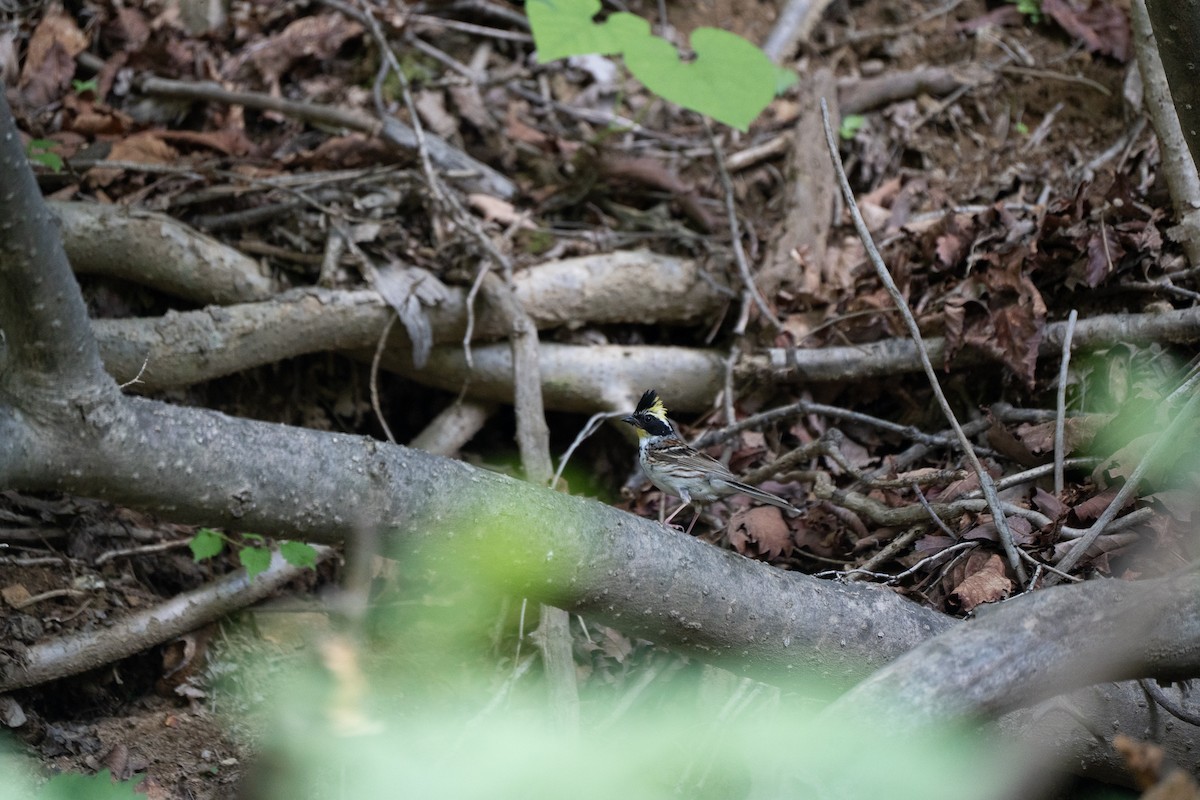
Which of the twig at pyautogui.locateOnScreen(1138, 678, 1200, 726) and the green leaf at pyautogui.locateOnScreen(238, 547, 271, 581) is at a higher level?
the twig at pyautogui.locateOnScreen(1138, 678, 1200, 726)

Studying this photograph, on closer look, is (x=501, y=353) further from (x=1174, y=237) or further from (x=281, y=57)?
(x=1174, y=237)

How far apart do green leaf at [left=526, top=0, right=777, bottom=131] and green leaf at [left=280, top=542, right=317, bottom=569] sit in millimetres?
2720

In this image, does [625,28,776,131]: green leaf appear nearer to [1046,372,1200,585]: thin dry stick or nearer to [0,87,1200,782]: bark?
[1046,372,1200,585]: thin dry stick

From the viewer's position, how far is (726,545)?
4.10m

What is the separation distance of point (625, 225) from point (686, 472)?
94.7 inches

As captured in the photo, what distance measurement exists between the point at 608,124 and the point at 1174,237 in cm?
342

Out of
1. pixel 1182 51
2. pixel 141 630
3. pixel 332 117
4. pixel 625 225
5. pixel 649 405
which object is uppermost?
pixel 1182 51

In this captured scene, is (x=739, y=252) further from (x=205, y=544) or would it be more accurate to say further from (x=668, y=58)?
(x=205, y=544)

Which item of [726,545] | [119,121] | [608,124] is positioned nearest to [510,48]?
[608,124]

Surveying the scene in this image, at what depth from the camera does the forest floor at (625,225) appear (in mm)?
3721

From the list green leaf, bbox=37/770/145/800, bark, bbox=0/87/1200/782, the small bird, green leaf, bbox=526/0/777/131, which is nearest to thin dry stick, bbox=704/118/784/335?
green leaf, bbox=526/0/777/131

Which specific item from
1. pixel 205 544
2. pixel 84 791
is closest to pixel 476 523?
pixel 84 791

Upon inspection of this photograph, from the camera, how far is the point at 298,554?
3.87 m

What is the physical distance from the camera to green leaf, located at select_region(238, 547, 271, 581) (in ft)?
12.2
